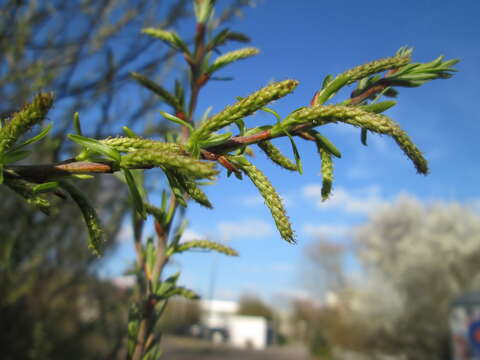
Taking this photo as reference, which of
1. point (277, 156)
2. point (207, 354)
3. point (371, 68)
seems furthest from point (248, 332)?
point (371, 68)

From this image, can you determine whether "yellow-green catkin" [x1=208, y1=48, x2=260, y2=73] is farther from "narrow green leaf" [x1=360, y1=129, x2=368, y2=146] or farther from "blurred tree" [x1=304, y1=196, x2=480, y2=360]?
"blurred tree" [x1=304, y1=196, x2=480, y2=360]

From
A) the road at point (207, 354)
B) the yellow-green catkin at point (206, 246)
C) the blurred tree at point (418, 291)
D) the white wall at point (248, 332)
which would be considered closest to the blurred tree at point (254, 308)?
the white wall at point (248, 332)

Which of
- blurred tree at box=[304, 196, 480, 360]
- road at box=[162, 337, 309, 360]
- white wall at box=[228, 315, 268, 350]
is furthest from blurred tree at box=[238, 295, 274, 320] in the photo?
blurred tree at box=[304, 196, 480, 360]

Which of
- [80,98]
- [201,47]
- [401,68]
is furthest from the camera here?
[80,98]

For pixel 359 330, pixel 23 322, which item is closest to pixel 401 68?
pixel 23 322

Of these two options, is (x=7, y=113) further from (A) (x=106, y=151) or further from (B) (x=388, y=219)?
(B) (x=388, y=219)

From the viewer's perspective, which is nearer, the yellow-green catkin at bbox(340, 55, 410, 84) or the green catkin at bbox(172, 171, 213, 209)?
the green catkin at bbox(172, 171, 213, 209)

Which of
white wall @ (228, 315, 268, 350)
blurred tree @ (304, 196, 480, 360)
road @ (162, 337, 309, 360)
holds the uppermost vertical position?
blurred tree @ (304, 196, 480, 360)
